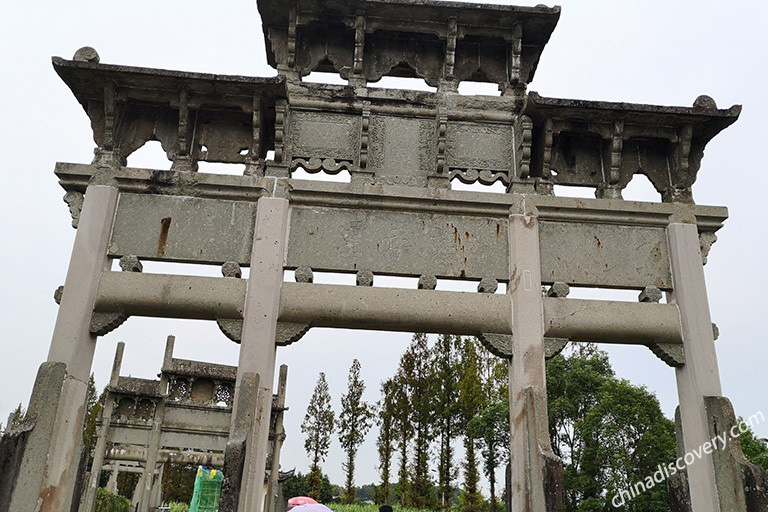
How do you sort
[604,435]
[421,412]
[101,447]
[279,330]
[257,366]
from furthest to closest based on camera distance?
[421,412] < [604,435] < [101,447] < [279,330] < [257,366]

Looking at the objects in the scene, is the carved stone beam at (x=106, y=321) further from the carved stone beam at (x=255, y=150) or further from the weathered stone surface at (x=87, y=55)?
the weathered stone surface at (x=87, y=55)

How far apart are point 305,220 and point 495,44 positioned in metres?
3.62

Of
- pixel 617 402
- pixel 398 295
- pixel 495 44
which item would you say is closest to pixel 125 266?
pixel 398 295

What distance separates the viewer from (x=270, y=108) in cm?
750

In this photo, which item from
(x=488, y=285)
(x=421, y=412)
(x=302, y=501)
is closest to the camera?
(x=302, y=501)

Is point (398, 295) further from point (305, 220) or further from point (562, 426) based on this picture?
point (562, 426)

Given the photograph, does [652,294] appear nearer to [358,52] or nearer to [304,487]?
[358,52]

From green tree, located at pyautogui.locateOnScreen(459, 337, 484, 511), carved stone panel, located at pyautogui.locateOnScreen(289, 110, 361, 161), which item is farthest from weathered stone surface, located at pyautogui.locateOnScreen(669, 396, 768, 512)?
green tree, located at pyautogui.locateOnScreen(459, 337, 484, 511)

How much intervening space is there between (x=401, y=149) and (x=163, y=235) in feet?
10.1

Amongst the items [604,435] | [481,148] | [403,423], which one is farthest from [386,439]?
[481,148]

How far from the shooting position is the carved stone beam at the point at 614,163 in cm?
744

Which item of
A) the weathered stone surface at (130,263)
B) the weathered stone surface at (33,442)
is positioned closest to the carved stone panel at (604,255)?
the weathered stone surface at (130,263)

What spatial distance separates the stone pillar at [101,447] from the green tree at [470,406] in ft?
51.9

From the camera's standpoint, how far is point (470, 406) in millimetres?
30375
